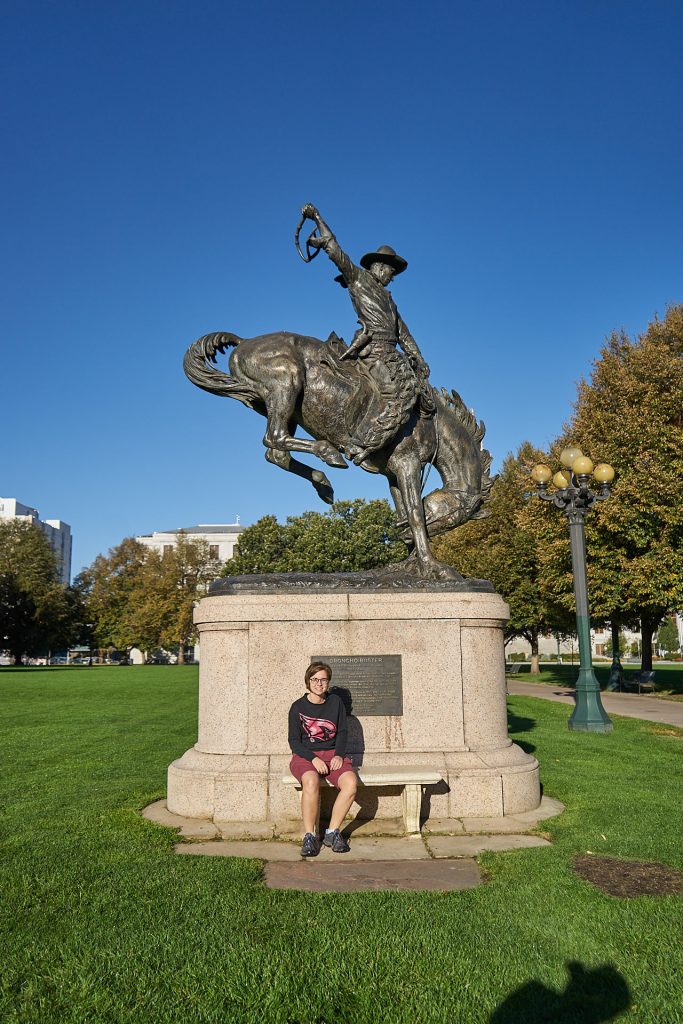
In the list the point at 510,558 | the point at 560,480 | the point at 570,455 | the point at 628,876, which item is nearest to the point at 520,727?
the point at 560,480

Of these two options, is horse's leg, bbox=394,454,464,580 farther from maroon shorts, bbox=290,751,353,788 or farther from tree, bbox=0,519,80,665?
tree, bbox=0,519,80,665

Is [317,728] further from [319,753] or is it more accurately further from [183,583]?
[183,583]

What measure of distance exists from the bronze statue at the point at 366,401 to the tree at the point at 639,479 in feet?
50.0

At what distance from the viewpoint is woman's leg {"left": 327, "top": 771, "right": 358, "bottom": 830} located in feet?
19.0

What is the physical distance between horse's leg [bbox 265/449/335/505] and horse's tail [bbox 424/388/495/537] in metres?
1.18

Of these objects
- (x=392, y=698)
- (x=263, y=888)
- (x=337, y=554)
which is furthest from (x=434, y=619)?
(x=337, y=554)

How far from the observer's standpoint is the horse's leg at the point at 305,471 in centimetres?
827

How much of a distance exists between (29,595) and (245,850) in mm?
50496

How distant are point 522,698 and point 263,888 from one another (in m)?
19.4

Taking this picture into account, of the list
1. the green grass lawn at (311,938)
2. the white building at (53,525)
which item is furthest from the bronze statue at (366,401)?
the white building at (53,525)

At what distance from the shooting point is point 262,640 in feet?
23.0

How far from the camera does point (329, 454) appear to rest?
8.16m

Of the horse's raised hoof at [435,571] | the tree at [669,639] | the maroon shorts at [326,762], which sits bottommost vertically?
the tree at [669,639]

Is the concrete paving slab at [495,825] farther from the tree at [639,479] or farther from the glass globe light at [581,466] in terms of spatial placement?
the tree at [639,479]
